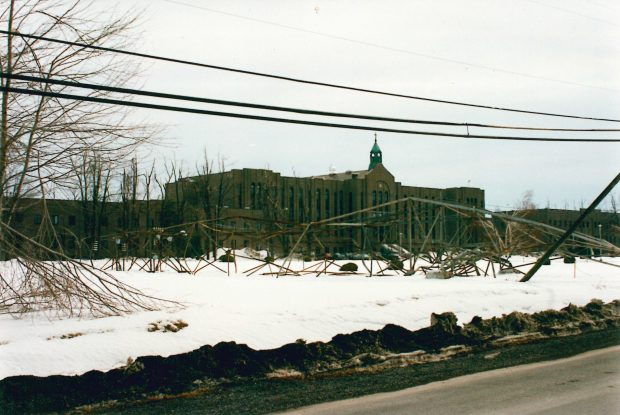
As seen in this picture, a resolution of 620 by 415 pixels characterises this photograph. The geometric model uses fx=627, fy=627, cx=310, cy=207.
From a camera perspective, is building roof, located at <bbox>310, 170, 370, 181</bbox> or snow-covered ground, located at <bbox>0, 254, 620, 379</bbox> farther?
building roof, located at <bbox>310, 170, 370, 181</bbox>

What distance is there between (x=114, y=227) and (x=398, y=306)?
202 ft

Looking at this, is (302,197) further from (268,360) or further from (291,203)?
(268,360)

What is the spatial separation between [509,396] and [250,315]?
5171 millimetres

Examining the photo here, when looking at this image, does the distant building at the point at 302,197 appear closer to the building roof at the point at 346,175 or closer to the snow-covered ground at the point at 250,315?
the building roof at the point at 346,175

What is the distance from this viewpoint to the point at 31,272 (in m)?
11.4

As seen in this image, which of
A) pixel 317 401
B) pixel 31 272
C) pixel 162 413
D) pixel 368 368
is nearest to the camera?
pixel 162 413

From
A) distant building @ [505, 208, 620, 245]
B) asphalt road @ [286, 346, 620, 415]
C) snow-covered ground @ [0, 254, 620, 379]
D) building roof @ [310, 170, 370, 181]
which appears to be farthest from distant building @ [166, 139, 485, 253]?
asphalt road @ [286, 346, 620, 415]

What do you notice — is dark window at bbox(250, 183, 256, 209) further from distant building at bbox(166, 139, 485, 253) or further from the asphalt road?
the asphalt road

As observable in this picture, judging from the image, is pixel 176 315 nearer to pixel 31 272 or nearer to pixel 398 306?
pixel 31 272

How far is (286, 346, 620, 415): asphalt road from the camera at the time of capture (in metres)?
7.66

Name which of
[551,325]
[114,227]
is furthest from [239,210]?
[551,325]

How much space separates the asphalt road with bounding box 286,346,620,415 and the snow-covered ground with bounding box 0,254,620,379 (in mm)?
2672

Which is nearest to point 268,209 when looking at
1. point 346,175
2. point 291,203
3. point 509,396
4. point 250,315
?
point 291,203

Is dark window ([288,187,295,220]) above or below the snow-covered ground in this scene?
above
